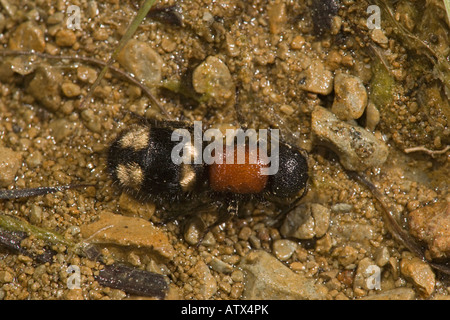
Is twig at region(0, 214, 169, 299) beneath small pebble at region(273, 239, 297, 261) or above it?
beneath

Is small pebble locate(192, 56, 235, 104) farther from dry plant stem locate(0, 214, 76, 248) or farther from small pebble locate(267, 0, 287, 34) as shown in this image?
dry plant stem locate(0, 214, 76, 248)

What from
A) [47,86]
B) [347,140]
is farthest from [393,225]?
[47,86]

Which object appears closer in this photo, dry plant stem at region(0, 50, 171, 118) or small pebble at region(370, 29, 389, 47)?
small pebble at region(370, 29, 389, 47)

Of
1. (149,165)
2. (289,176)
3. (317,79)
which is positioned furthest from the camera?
(317,79)

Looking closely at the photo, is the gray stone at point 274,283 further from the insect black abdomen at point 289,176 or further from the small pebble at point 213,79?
the small pebble at point 213,79

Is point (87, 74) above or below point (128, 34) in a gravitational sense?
below

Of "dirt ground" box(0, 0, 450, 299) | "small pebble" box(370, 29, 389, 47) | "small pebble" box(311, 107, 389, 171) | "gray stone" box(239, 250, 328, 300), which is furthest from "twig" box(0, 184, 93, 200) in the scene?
"small pebble" box(370, 29, 389, 47)

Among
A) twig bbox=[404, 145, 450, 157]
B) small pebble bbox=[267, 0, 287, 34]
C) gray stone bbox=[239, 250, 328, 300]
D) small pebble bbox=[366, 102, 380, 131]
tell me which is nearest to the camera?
gray stone bbox=[239, 250, 328, 300]

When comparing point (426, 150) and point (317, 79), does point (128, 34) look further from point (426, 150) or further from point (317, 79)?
point (426, 150)
